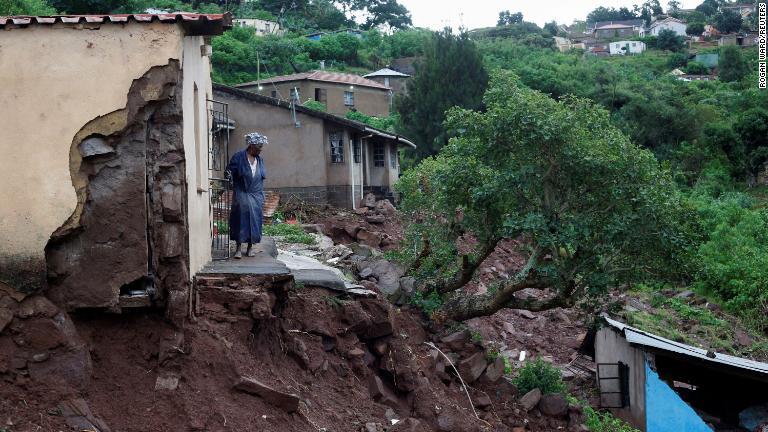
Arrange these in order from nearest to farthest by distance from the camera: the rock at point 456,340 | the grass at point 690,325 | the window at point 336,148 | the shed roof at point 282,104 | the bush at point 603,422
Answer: the rock at point 456,340, the bush at point 603,422, the grass at point 690,325, the shed roof at point 282,104, the window at point 336,148

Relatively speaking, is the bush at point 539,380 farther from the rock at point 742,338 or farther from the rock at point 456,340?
the rock at point 742,338

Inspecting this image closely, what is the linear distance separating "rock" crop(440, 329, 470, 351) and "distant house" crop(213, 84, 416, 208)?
13.2 metres

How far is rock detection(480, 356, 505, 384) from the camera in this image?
15.3 meters

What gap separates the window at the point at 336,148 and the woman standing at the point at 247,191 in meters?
17.0

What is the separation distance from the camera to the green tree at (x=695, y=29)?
78.7 m

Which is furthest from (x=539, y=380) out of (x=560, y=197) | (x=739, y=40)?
(x=739, y=40)

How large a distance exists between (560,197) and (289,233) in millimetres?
7413

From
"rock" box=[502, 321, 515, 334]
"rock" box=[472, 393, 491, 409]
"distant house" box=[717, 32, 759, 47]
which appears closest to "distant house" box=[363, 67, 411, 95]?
"distant house" box=[717, 32, 759, 47]

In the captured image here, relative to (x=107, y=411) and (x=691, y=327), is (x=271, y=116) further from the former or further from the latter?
(x=107, y=411)

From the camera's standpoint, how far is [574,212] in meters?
14.9

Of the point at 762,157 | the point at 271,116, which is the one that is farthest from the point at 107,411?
the point at 762,157

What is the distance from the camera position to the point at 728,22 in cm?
7569

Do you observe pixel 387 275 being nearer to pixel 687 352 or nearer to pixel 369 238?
pixel 687 352

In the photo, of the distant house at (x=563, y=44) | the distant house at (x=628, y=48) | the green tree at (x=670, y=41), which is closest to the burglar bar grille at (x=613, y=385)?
the green tree at (x=670, y=41)
